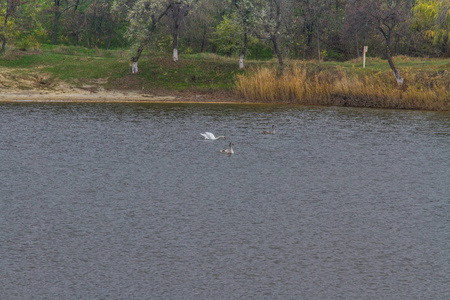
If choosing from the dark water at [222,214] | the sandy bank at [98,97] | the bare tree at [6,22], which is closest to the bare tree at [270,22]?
the sandy bank at [98,97]

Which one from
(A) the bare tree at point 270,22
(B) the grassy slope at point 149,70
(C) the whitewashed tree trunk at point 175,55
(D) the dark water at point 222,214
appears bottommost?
(D) the dark water at point 222,214

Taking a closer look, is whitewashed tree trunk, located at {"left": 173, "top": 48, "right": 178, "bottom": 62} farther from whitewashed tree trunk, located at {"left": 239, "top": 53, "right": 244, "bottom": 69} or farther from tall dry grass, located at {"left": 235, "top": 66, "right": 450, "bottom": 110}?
tall dry grass, located at {"left": 235, "top": 66, "right": 450, "bottom": 110}

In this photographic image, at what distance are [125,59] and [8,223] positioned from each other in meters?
43.8

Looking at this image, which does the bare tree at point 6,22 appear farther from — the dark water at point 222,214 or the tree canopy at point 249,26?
the dark water at point 222,214

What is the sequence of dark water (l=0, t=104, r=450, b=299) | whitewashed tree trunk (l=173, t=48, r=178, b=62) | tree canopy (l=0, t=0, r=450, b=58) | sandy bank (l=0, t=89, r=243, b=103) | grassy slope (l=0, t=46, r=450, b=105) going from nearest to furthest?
dark water (l=0, t=104, r=450, b=299) → sandy bank (l=0, t=89, r=243, b=103) → grassy slope (l=0, t=46, r=450, b=105) → tree canopy (l=0, t=0, r=450, b=58) → whitewashed tree trunk (l=173, t=48, r=178, b=62)

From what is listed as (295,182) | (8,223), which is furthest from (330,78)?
(8,223)

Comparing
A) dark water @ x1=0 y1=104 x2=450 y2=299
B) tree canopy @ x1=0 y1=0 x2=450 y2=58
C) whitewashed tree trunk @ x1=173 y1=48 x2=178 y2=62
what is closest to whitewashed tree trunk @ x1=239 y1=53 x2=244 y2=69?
tree canopy @ x1=0 y1=0 x2=450 y2=58

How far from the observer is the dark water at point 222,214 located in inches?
466

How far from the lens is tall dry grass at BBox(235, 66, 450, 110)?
1673 inches

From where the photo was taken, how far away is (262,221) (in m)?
15.9

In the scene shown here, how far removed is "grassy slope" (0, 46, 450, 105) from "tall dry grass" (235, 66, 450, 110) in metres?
1.59

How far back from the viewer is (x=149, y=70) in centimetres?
5388

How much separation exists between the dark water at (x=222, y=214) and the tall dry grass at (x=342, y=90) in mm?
11193

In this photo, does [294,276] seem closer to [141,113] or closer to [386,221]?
[386,221]
